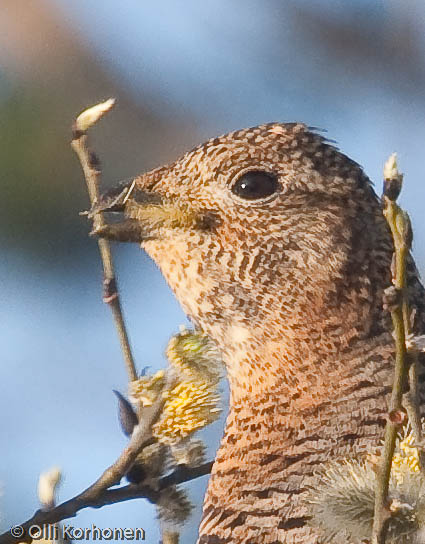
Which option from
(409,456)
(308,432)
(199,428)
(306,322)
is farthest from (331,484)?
(306,322)

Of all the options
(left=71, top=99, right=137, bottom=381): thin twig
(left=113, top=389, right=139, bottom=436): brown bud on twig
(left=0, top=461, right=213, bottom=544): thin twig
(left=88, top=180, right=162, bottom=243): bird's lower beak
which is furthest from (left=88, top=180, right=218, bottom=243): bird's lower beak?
(left=0, top=461, right=213, bottom=544): thin twig

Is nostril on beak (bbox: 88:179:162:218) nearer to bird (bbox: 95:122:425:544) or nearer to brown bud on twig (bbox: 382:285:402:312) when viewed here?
bird (bbox: 95:122:425:544)

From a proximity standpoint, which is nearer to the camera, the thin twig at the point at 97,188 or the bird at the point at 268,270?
the thin twig at the point at 97,188

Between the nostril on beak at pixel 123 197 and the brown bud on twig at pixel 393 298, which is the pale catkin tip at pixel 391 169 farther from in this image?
the nostril on beak at pixel 123 197

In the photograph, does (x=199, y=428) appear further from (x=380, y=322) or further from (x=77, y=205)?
(x=77, y=205)

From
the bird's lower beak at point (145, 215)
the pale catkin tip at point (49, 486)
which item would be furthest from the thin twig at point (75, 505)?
the bird's lower beak at point (145, 215)

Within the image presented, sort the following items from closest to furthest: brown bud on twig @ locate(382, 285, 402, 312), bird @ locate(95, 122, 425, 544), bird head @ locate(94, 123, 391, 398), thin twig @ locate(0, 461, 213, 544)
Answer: brown bud on twig @ locate(382, 285, 402, 312)
thin twig @ locate(0, 461, 213, 544)
bird @ locate(95, 122, 425, 544)
bird head @ locate(94, 123, 391, 398)
